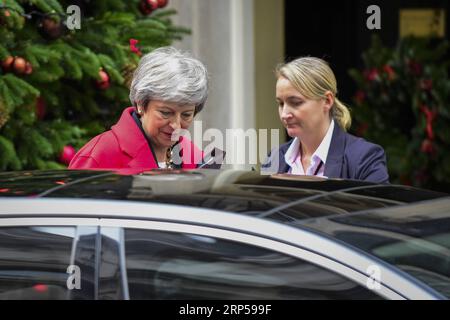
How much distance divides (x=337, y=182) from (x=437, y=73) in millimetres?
5172

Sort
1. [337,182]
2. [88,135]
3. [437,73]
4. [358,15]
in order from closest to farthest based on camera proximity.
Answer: [337,182] < [88,135] < [437,73] < [358,15]

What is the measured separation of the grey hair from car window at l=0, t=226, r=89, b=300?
1436 millimetres

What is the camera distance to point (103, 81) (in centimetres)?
609

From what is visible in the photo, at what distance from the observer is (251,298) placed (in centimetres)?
286

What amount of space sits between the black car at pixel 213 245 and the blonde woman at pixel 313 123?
1208 mm

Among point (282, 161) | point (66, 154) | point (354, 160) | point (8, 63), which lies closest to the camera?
point (354, 160)

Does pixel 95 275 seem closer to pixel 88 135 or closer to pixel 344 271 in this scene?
pixel 344 271

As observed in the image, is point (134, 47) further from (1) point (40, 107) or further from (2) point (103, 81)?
(1) point (40, 107)

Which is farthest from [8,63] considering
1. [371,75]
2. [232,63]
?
[371,75]

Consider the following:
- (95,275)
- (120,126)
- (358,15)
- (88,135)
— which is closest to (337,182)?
(95,275)

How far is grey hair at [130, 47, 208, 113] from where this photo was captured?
4.36 meters

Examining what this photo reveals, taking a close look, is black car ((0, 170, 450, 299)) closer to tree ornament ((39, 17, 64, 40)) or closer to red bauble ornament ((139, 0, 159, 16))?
tree ornament ((39, 17, 64, 40))

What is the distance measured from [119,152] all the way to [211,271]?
1.58 m

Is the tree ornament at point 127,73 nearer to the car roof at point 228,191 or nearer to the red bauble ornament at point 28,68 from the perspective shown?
the red bauble ornament at point 28,68
